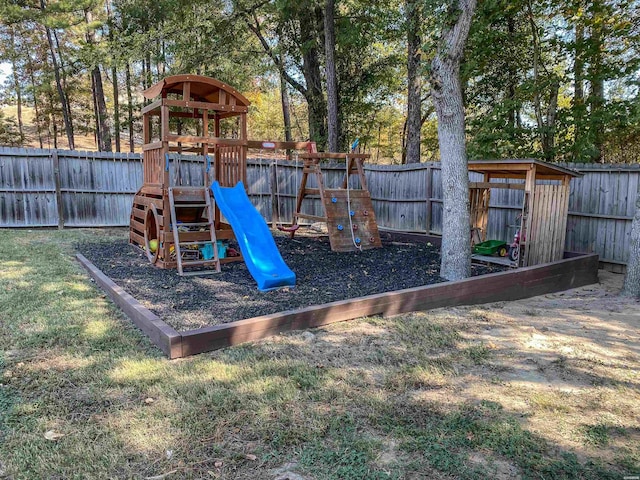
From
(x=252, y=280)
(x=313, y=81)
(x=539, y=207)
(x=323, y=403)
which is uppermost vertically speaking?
(x=313, y=81)

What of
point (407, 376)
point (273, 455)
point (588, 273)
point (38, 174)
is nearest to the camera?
point (273, 455)

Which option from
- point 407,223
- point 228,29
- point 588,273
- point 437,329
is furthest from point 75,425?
point 228,29

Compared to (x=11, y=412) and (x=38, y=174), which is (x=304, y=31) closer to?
(x=38, y=174)

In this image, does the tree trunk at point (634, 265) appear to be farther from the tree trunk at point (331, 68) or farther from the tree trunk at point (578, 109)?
the tree trunk at point (331, 68)

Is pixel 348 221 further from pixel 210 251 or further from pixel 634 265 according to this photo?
pixel 634 265

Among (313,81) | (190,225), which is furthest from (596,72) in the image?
(190,225)

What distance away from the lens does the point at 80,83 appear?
65.8 ft

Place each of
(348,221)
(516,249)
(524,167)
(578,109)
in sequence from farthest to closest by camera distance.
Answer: (578,109)
(348,221)
(516,249)
(524,167)

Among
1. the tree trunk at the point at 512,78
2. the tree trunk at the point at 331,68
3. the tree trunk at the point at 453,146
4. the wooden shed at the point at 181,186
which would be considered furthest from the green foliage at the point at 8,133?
the tree trunk at the point at 453,146

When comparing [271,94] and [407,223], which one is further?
[271,94]

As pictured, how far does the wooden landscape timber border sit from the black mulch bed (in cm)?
21

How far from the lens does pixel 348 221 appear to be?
7812 millimetres

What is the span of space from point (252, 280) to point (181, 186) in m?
2.33

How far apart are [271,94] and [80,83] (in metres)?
12.3
